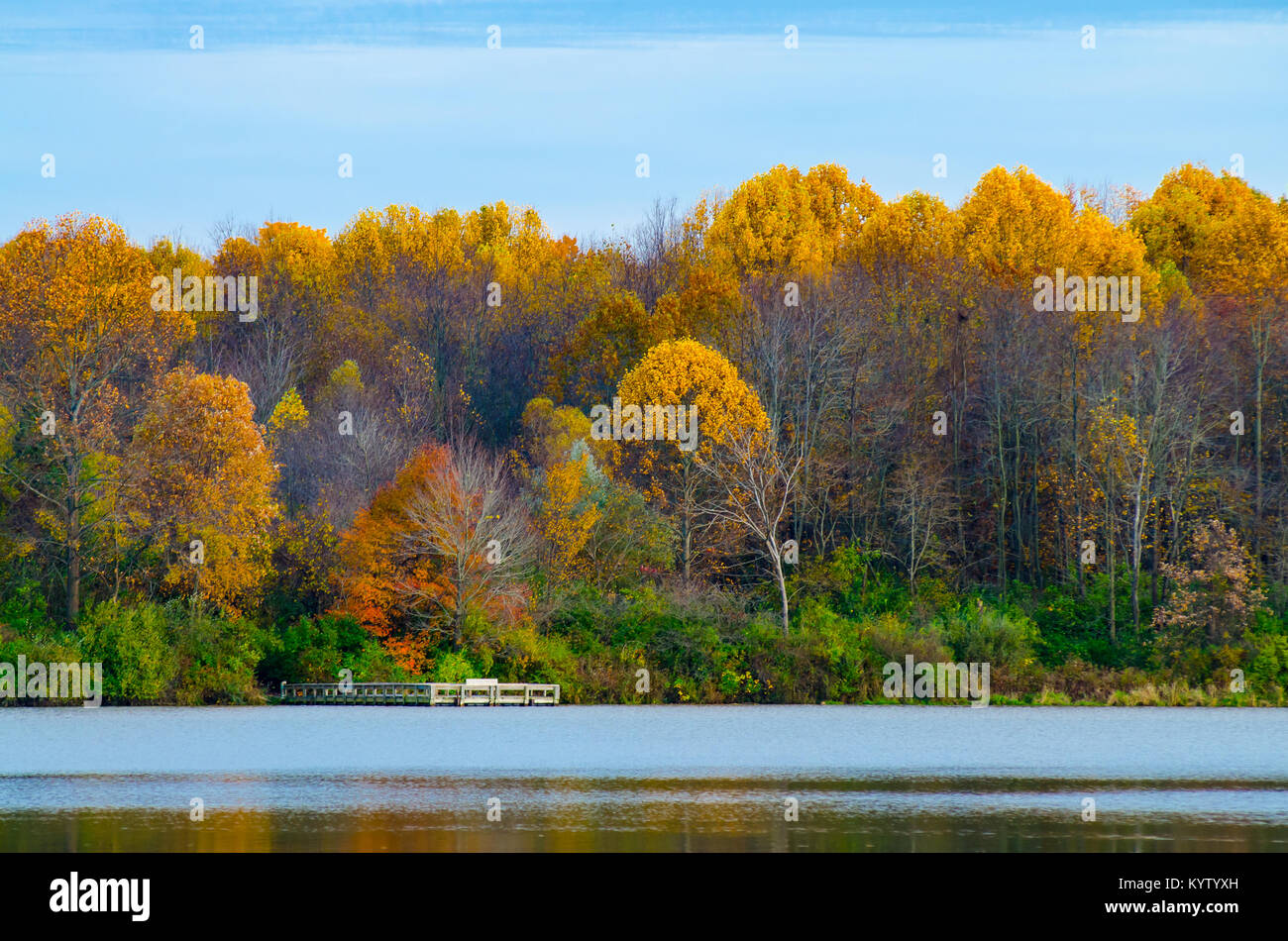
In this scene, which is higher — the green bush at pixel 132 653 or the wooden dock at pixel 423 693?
the green bush at pixel 132 653

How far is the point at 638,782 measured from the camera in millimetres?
29078

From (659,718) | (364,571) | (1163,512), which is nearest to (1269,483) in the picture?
(1163,512)

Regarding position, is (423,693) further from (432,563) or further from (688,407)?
(688,407)

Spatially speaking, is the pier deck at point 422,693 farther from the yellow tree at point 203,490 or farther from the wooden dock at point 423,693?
the yellow tree at point 203,490

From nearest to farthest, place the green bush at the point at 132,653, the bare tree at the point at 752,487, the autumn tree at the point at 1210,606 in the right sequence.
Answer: the green bush at the point at 132,653 → the autumn tree at the point at 1210,606 → the bare tree at the point at 752,487

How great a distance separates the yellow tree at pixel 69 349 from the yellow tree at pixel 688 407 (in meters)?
18.7

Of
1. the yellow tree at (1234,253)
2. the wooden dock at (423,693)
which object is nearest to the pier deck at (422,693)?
the wooden dock at (423,693)

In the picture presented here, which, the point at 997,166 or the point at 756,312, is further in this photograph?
the point at 997,166

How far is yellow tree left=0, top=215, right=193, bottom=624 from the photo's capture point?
178 feet

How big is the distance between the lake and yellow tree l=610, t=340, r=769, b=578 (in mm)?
15824

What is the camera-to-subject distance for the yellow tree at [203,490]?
52719mm

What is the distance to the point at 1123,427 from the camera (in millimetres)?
59594
